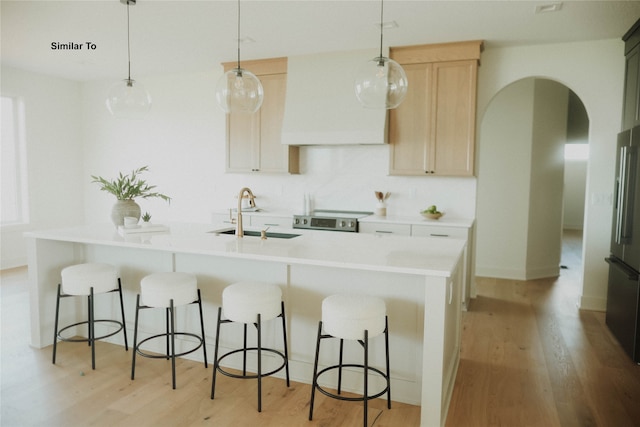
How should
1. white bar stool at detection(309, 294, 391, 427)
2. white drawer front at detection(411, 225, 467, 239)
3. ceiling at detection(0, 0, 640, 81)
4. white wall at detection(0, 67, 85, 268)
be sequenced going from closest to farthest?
white bar stool at detection(309, 294, 391, 427) → ceiling at detection(0, 0, 640, 81) → white drawer front at detection(411, 225, 467, 239) → white wall at detection(0, 67, 85, 268)

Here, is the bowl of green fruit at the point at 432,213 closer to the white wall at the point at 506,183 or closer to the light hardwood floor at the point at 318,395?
the light hardwood floor at the point at 318,395

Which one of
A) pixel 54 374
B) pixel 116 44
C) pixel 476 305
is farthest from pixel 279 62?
pixel 54 374

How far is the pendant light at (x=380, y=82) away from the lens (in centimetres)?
267

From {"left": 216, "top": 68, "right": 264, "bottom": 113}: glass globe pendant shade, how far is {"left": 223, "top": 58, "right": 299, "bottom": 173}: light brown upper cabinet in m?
2.46

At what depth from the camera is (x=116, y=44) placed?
15.9 ft

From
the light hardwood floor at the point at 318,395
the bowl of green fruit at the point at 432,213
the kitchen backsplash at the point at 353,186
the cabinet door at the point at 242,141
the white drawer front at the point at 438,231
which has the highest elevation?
the cabinet door at the point at 242,141

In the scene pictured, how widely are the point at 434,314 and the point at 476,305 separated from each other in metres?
2.72

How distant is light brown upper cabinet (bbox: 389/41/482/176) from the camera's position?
4.62m

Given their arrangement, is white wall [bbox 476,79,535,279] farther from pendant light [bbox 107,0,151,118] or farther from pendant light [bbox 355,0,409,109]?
pendant light [bbox 107,0,151,118]

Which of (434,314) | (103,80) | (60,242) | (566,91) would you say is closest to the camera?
(434,314)

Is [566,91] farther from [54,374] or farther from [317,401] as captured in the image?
[54,374]

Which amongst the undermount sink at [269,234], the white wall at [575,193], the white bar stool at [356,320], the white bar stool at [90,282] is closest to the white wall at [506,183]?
the undermount sink at [269,234]

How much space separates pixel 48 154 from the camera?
6570 millimetres

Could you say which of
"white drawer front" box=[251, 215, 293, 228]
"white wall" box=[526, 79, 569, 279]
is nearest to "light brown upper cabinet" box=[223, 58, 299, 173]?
"white drawer front" box=[251, 215, 293, 228]
